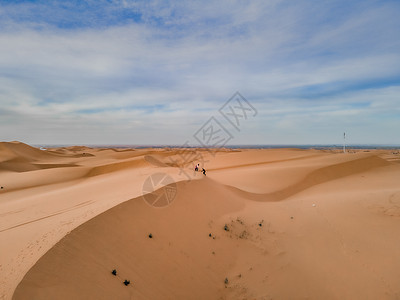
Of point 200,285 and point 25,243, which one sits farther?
point 200,285

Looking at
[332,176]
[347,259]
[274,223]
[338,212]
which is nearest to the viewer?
[347,259]

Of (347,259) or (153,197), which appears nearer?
(347,259)

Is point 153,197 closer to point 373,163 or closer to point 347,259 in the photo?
point 347,259

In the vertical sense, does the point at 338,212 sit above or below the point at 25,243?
below

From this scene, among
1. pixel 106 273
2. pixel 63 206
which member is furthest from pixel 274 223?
pixel 63 206

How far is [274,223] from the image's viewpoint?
25.5 ft

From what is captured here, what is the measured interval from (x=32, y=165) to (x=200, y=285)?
2727 centimetres

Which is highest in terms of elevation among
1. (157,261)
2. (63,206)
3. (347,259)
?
(63,206)

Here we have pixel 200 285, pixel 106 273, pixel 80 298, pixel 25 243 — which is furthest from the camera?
pixel 200 285

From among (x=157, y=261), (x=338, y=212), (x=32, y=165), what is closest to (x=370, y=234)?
(x=338, y=212)

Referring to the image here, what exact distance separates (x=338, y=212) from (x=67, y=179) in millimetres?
18067

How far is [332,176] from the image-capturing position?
654 inches

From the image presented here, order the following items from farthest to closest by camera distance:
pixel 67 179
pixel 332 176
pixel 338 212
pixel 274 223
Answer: pixel 67 179
pixel 332 176
pixel 338 212
pixel 274 223

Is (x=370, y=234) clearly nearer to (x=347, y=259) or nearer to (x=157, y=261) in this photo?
(x=347, y=259)
